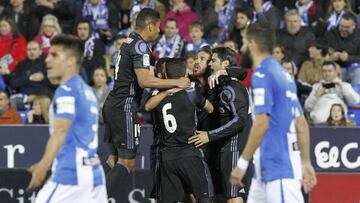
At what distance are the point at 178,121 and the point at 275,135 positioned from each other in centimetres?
245

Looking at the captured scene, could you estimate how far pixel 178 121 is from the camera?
10.8 metres

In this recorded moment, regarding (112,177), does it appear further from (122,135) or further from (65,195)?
(65,195)

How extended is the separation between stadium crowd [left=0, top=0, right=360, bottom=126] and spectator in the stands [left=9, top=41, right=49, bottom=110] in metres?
0.02

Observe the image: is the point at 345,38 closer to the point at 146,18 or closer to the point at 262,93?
the point at 146,18

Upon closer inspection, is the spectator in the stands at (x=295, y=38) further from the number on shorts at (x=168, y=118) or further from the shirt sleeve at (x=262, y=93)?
the shirt sleeve at (x=262, y=93)

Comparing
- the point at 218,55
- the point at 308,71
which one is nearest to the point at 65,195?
the point at 218,55

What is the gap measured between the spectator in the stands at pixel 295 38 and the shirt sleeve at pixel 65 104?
28.9 feet

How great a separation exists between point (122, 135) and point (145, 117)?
4.45 meters

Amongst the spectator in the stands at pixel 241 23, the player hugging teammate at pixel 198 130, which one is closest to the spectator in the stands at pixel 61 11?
the spectator in the stands at pixel 241 23

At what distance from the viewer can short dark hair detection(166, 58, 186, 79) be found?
10844 millimetres

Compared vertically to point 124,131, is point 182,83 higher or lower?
higher

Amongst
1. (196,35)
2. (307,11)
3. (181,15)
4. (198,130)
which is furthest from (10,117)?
(307,11)

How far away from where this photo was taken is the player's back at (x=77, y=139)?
814 cm

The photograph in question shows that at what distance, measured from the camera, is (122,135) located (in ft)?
36.3
